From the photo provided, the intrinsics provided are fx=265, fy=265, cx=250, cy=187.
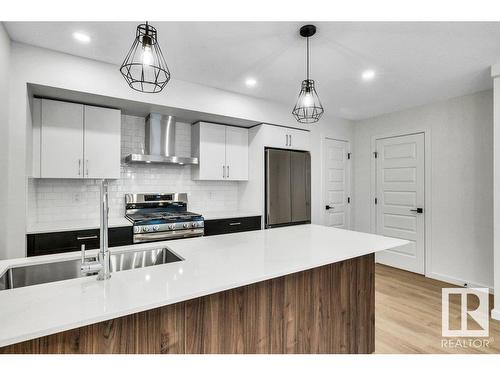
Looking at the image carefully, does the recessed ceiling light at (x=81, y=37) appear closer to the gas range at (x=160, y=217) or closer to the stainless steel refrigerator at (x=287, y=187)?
the gas range at (x=160, y=217)

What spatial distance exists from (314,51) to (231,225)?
7.18ft

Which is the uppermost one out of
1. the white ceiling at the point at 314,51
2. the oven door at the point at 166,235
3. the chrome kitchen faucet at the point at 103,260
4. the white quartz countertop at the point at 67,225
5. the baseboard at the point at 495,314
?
the white ceiling at the point at 314,51

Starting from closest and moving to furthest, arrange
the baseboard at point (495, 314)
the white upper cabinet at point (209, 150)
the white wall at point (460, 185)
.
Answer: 1. the baseboard at point (495, 314)
2. the white wall at point (460, 185)
3. the white upper cabinet at point (209, 150)

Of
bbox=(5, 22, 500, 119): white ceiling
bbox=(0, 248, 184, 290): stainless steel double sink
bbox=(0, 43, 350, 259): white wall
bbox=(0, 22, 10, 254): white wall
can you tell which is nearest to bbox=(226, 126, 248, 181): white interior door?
bbox=(5, 22, 500, 119): white ceiling

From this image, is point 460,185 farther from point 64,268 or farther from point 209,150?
point 64,268

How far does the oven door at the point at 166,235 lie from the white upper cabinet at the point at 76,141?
29.1 inches

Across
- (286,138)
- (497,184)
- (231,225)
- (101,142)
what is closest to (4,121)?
(101,142)

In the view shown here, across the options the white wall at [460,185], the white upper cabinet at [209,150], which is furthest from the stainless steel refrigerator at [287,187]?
the white wall at [460,185]

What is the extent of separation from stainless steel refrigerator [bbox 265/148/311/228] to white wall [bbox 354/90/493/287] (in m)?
1.73

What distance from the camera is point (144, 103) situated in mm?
2812

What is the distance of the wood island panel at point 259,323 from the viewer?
107 cm

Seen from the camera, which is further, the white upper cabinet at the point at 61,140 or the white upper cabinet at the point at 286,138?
the white upper cabinet at the point at 286,138

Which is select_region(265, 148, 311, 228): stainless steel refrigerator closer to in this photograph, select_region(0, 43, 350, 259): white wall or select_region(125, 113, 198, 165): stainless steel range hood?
select_region(125, 113, 198, 165): stainless steel range hood
